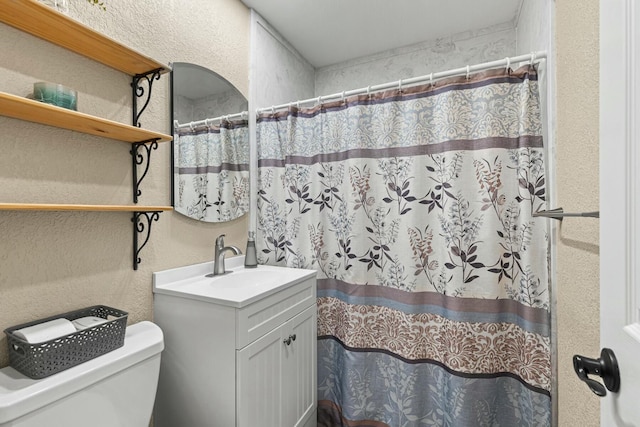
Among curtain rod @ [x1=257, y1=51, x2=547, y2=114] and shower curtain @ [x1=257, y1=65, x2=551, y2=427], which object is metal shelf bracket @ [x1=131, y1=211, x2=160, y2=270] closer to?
shower curtain @ [x1=257, y1=65, x2=551, y2=427]

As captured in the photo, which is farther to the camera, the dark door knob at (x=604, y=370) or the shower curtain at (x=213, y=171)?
the shower curtain at (x=213, y=171)

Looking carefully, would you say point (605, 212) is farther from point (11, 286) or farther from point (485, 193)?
point (11, 286)

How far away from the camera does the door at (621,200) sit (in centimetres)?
43

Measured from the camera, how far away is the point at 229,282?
1.50 metres

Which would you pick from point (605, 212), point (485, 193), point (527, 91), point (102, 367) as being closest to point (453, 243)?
point (485, 193)

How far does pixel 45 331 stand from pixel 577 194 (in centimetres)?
→ 170

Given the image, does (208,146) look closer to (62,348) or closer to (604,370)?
(62,348)

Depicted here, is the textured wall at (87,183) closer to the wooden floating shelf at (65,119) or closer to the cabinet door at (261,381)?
the wooden floating shelf at (65,119)

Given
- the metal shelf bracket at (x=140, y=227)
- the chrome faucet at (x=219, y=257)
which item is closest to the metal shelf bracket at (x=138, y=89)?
the metal shelf bracket at (x=140, y=227)

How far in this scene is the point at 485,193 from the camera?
4.42 feet

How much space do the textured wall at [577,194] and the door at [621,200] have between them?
0.36m

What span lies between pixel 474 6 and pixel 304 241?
1875 mm

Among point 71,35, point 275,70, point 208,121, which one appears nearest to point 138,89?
point 71,35

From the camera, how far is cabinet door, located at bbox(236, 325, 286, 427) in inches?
43.6
